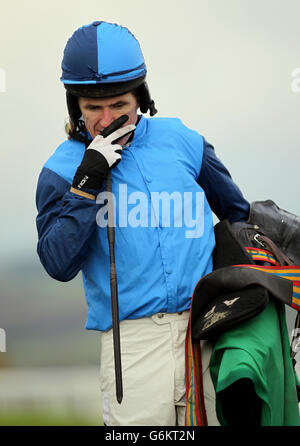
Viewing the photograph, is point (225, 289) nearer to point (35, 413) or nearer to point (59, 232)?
point (59, 232)

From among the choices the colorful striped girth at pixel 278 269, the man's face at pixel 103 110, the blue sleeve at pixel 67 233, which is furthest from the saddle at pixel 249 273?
the man's face at pixel 103 110

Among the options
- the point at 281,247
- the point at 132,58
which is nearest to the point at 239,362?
the point at 281,247

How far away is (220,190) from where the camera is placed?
7.84 ft

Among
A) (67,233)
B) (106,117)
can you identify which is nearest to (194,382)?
(67,233)

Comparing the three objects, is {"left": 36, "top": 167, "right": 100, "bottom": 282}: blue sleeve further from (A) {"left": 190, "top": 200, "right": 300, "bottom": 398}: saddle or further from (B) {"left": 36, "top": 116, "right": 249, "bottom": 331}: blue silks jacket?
(A) {"left": 190, "top": 200, "right": 300, "bottom": 398}: saddle

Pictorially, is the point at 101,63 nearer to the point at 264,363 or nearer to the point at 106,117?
the point at 106,117

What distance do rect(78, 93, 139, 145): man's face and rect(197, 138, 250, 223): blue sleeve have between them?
297 mm

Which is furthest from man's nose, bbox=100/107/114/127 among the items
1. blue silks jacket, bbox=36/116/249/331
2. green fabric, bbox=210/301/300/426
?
green fabric, bbox=210/301/300/426

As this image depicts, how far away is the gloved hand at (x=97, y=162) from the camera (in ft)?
6.84

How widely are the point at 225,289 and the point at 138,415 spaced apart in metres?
0.42

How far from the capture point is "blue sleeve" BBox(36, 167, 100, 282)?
2.08m

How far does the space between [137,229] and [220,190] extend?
367 mm

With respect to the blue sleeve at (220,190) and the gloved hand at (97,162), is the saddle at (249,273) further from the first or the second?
the gloved hand at (97,162)

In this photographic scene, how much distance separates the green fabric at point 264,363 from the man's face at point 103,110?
26.2 inches
